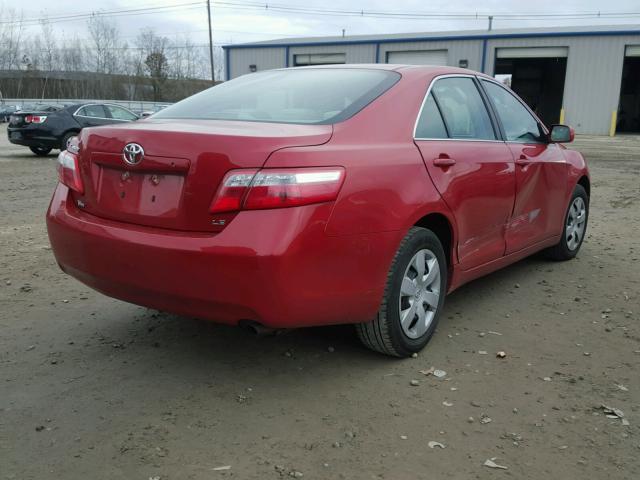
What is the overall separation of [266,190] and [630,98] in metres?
44.2

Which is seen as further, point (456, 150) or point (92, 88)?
point (92, 88)

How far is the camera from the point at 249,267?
2574mm

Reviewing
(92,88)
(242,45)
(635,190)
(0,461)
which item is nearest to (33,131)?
(635,190)

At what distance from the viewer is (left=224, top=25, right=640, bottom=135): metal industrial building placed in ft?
101

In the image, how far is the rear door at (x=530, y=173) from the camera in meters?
4.30

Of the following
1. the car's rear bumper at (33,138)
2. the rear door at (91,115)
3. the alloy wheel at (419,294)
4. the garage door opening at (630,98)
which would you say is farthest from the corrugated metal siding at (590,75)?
the alloy wheel at (419,294)

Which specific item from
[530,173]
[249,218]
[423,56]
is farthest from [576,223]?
[423,56]

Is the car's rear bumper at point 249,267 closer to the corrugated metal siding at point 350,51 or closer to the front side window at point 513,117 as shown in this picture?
the front side window at point 513,117

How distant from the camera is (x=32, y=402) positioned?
287 centimetres

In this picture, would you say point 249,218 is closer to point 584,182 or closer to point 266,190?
point 266,190

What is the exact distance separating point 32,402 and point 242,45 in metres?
39.1

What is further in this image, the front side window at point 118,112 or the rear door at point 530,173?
the front side window at point 118,112

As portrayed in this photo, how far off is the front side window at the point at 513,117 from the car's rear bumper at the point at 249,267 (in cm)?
183

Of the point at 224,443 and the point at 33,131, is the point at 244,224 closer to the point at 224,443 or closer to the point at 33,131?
the point at 224,443
